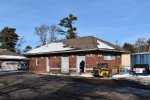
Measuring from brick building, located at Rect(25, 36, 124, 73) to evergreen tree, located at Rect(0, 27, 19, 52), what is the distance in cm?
5415

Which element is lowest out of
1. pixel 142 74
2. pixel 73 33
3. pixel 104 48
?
pixel 142 74

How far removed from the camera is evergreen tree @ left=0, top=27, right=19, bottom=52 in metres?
110

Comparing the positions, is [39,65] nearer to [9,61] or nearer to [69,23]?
[9,61]

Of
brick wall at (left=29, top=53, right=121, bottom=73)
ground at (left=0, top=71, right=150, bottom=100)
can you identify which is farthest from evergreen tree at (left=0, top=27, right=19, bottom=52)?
ground at (left=0, top=71, right=150, bottom=100)

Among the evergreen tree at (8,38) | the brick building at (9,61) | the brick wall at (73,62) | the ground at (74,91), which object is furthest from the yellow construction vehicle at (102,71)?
the evergreen tree at (8,38)

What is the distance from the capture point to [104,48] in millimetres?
46594

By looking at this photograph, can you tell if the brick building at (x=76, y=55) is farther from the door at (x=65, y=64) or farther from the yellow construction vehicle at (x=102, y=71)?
the yellow construction vehicle at (x=102, y=71)

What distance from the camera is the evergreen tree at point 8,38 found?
110 m

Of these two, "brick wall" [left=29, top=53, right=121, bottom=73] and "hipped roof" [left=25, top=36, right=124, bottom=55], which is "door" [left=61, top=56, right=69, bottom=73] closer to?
"brick wall" [left=29, top=53, right=121, bottom=73]

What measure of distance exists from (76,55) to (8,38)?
216 feet

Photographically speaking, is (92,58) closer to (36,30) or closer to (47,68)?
(47,68)

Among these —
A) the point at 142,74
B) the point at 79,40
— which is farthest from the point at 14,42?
the point at 142,74

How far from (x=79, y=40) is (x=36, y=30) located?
5952 centimetres

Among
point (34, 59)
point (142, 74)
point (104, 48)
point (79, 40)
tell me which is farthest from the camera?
point (34, 59)
